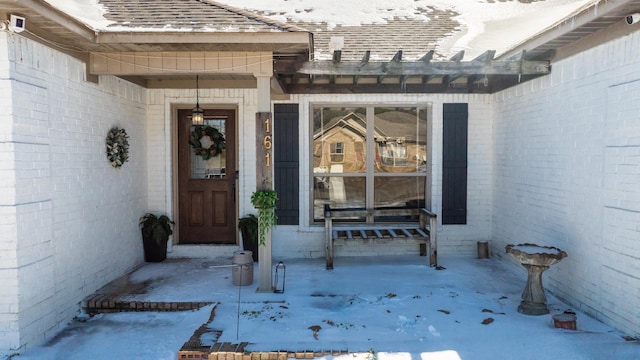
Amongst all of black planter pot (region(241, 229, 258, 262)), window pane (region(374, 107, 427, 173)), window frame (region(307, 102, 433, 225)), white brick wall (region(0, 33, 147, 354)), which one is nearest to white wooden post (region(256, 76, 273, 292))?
black planter pot (region(241, 229, 258, 262))

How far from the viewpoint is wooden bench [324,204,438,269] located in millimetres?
6086

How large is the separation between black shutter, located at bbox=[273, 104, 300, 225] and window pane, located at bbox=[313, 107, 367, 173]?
0.31m

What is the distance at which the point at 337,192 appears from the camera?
22.7ft

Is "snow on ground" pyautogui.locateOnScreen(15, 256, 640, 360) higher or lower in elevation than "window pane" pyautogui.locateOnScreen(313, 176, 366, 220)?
lower

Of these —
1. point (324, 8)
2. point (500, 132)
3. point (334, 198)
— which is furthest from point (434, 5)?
point (334, 198)

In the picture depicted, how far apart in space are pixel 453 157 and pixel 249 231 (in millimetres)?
3153

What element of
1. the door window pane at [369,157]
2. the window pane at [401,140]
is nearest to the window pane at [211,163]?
the door window pane at [369,157]

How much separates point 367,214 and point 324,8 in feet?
10.7

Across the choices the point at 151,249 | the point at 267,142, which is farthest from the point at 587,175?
the point at 151,249

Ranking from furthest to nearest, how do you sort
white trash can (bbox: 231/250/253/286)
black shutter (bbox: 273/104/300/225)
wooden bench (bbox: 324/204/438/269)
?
1. black shutter (bbox: 273/104/300/225)
2. wooden bench (bbox: 324/204/438/269)
3. white trash can (bbox: 231/250/253/286)

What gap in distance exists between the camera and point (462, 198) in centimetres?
682

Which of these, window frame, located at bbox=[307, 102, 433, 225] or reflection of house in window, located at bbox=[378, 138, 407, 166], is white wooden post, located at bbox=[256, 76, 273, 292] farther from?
reflection of house in window, located at bbox=[378, 138, 407, 166]

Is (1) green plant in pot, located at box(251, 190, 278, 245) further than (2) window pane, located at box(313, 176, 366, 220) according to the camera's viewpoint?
No

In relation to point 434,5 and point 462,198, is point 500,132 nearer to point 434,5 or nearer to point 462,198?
point 462,198
